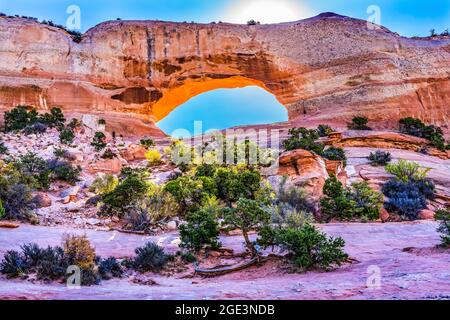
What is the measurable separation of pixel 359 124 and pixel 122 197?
17942 mm

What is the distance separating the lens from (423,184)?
1590 cm

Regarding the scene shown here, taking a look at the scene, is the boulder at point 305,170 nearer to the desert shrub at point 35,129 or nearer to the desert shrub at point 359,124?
the desert shrub at point 359,124

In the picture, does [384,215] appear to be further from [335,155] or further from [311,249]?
[311,249]

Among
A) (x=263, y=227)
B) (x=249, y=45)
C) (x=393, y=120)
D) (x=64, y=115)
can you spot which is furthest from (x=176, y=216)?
(x=249, y=45)

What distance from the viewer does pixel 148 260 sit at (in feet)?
25.8

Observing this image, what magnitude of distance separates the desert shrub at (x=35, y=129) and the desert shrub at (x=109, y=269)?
60.7 ft

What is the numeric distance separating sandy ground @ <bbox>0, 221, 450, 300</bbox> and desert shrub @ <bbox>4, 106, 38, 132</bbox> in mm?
15674

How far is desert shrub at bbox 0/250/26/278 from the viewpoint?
21.6 ft

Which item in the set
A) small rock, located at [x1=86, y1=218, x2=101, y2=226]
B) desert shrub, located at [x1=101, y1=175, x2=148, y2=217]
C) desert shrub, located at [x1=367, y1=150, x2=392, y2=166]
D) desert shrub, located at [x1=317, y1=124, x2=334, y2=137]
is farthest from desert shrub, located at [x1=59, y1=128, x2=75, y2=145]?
desert shrub, located at [x1=367, y1=150, x2=392, y2=166]

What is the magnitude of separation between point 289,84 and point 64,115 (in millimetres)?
Result: 15691

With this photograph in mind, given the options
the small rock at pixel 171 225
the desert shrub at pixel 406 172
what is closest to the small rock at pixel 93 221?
the small rock at pixel 171 225

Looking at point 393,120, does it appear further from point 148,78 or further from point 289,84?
point 148,78

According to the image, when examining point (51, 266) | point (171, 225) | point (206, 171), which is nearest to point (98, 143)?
point (206, 171)

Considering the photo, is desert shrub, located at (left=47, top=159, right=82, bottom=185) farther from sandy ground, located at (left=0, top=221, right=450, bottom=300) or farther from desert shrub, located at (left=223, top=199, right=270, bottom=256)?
desert shrub, located at (left=223, top=199, right=270, bottom=256)
